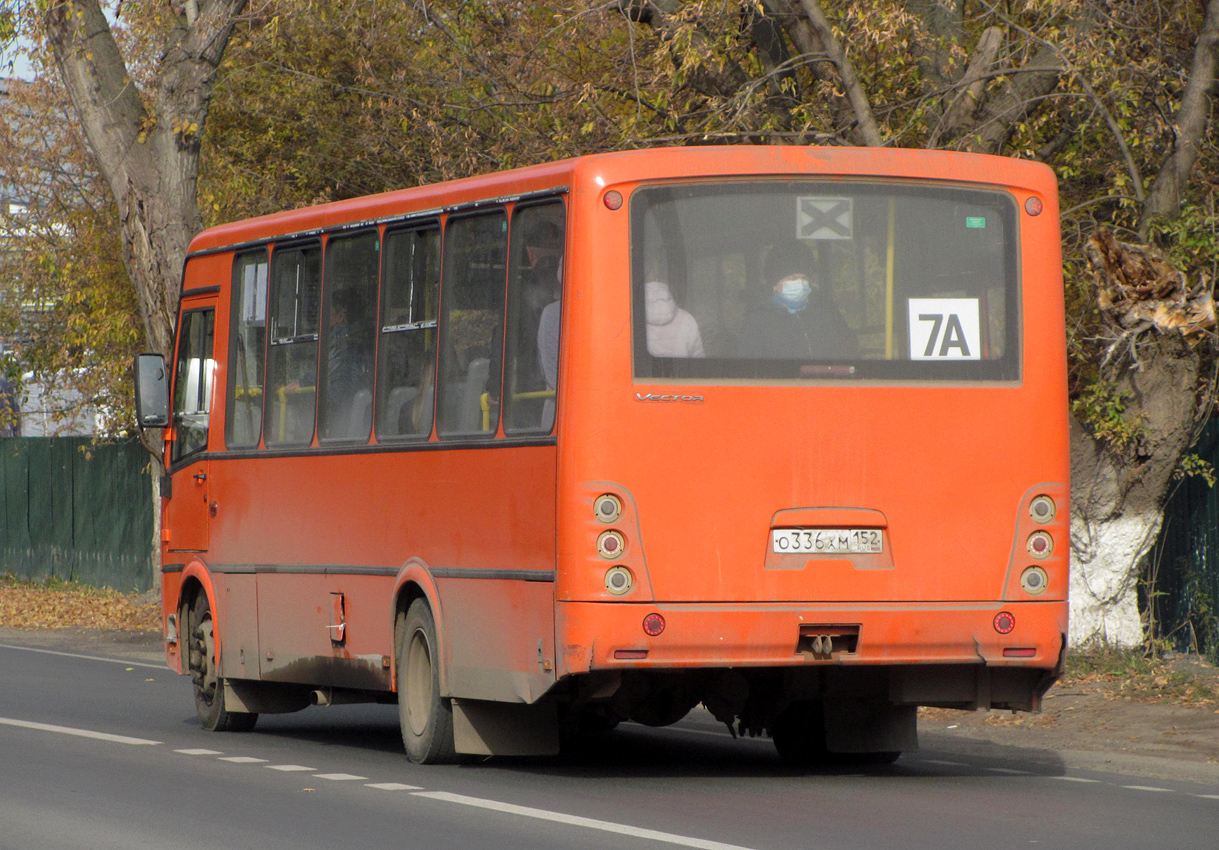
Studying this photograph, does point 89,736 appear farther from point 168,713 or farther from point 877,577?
point 877,577

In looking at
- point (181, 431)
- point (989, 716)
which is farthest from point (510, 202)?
point (989, 716)

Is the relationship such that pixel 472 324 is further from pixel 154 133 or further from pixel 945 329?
pixel 154 133

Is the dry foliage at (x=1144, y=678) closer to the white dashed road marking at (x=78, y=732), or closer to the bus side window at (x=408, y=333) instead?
the bus side window at (x=408, y=333)

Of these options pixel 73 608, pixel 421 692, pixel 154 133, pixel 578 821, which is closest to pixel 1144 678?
pixel 421 692

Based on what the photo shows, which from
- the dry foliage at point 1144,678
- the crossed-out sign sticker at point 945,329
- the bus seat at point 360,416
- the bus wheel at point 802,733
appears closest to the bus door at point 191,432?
the bus seat at point 360,416

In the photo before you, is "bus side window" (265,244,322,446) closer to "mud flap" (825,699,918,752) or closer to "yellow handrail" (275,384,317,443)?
"yellow handrail" (275,384,317,443)

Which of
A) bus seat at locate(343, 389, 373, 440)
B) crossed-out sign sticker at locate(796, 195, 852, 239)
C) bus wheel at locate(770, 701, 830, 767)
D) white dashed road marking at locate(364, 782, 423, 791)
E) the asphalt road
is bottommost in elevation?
the asphalt road

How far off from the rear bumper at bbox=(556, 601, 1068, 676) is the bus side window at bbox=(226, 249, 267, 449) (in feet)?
12.7

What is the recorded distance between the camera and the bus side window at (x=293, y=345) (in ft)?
39.2

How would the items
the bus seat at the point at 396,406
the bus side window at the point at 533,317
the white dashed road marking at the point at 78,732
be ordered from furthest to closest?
the white dashed road marking at the point at 78,732, the bus seat at the point at 396,406, the bus side window at the point at 533,317

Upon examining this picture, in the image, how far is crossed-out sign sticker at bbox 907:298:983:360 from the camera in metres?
9.92

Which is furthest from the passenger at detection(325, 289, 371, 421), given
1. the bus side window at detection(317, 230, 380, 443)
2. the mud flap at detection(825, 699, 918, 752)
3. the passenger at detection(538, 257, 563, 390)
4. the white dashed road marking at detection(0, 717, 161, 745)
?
the mud flap at detection(825, 699, 918, 752)

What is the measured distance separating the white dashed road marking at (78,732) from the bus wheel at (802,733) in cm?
373

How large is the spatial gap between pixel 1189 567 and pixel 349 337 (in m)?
8.09
